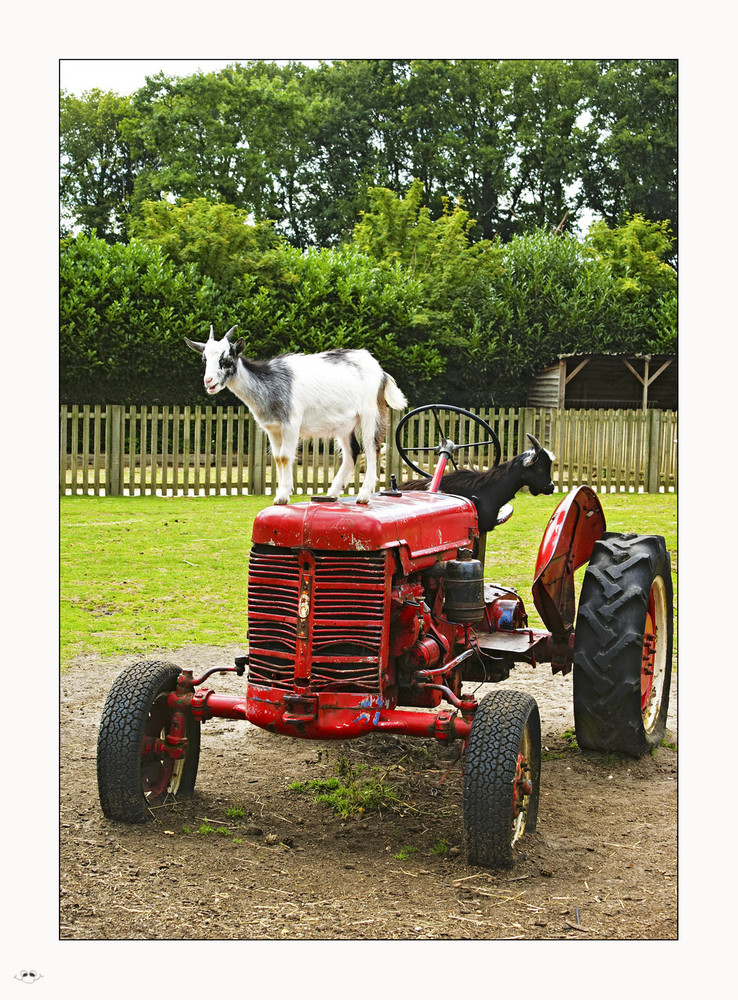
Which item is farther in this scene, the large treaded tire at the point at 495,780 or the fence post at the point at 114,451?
the fence post at the point at 114,451

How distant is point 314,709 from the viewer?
A: 3555mm

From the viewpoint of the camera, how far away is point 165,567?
8289 millimetres

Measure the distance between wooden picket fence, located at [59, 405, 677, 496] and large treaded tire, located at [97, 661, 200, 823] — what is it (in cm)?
344

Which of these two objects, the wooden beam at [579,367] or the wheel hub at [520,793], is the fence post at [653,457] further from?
the wheel hub at [520,793]

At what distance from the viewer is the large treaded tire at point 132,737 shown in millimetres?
3691

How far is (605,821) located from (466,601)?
3.47 feet

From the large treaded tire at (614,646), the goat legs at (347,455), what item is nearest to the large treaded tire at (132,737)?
the goat legs at (347,455)

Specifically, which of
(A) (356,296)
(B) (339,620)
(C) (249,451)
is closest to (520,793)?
(B) (339,620)

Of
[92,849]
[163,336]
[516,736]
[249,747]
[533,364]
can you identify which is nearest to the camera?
[516,736]

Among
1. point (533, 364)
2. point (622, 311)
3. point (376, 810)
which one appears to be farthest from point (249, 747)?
point (533, 364)

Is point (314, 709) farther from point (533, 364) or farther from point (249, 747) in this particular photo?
point (533, 364)

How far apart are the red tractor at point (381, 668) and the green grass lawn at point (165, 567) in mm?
2801

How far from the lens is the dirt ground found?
318 centimetres

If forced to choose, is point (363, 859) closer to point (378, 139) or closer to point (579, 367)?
point (378, 139)
